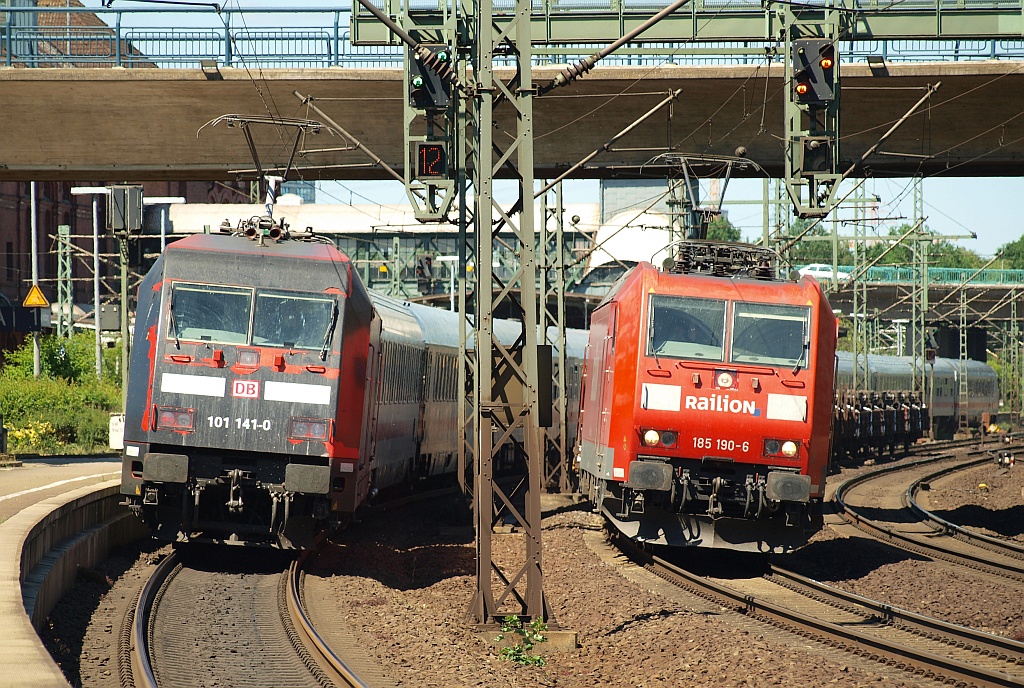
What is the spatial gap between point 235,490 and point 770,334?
6444 mm

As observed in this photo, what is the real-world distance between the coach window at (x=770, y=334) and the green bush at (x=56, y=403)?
19.7 m

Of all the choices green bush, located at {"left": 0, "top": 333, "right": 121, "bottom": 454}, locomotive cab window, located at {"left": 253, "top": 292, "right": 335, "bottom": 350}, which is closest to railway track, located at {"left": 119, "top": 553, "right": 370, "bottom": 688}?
locomotive cab window, located at {"left": 253, "top": 292, "right": 335, "bottom": 350}

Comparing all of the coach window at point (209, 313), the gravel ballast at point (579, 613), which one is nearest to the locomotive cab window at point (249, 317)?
the coach window at point (209, 313)

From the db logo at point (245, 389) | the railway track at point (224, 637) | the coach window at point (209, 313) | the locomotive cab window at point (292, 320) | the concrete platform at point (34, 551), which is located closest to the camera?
the concrete platform at point (34, 551)

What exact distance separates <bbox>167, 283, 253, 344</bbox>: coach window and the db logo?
482mm

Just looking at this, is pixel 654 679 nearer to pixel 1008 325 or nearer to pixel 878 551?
pixel 878 551

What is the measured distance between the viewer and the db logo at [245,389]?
13.5 meters

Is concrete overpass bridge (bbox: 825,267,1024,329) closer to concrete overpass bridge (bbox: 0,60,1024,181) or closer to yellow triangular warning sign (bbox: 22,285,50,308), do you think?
concrete overpass bridge (bbox: 0,60,1024,181)

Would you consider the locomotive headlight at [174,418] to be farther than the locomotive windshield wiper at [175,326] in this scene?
No

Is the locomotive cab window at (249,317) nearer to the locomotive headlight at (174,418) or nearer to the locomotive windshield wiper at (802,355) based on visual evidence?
the locomotive headlight at (174,418)

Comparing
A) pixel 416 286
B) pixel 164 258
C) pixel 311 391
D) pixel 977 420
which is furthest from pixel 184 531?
pixel 977 420

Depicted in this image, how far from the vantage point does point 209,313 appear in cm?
1379

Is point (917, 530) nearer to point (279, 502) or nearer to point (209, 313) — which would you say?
point (279, 502)

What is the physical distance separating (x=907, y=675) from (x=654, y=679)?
2054mm
